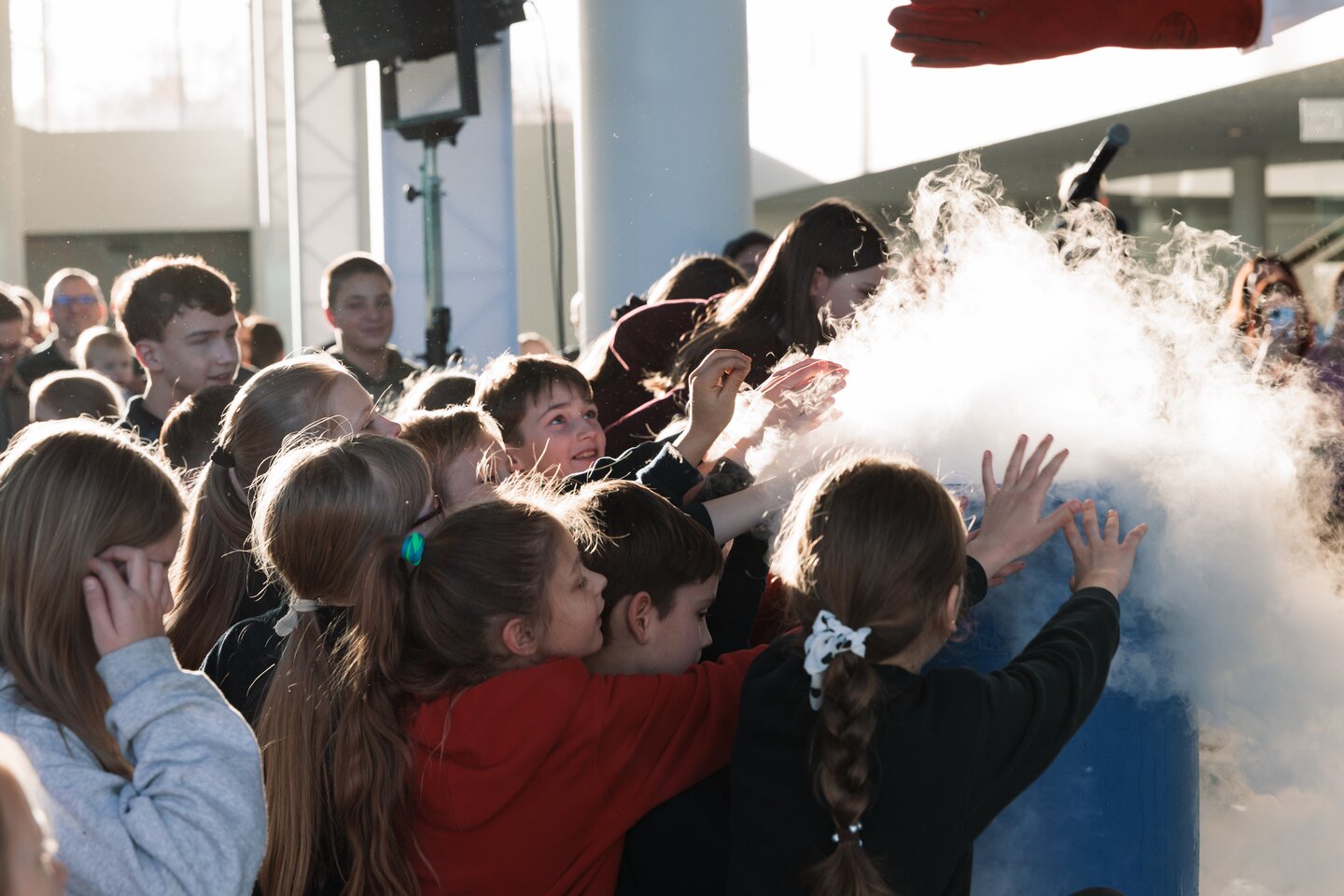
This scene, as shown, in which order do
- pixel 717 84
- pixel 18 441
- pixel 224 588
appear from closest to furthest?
1. pixel 18 441
2. pixel 224 588
3. pixel 717 84

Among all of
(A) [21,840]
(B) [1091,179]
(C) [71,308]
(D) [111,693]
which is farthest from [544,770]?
(C) [71,308]

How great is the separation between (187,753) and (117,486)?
309 mm

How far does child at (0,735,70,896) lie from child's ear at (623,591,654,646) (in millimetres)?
965

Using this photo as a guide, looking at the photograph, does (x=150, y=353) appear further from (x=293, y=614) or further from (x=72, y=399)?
(x=293, y=614)

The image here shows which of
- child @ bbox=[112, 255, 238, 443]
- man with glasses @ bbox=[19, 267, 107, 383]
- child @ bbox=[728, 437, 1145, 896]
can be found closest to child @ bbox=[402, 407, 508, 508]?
child @ bbox=[728, 437, 1145, 896]

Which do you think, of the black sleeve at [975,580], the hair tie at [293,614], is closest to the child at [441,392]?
the hair tie at [293,614]

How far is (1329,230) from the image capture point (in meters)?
8.56

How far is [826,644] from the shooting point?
4.71 ft

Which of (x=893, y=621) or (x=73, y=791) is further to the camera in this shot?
(x=893, y=621)

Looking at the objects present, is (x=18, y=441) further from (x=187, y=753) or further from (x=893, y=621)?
(x=893, y=621)

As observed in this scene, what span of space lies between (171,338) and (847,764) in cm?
236

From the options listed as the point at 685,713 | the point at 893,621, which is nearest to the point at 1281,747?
the point at 893,621

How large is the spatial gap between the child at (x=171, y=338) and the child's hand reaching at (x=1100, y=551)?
7.27 ft

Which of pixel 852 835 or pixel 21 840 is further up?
pixel 21 840
